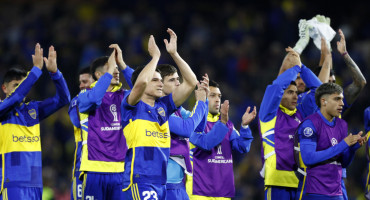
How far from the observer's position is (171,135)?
25.6ft

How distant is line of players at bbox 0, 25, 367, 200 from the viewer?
6.89m

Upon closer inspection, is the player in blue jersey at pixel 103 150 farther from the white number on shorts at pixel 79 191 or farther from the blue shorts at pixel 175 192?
the blue shorts at pixel 175 192

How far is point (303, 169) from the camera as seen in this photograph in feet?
26.9

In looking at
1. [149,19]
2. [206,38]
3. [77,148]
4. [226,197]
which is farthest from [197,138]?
[149,19]

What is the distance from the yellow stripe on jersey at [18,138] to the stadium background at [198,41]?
4.98 meters

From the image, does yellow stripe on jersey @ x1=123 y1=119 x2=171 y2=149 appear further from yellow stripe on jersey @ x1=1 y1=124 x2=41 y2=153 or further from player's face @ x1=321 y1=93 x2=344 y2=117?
player's face @ x1=321 y1=93 x2=344 y2=117

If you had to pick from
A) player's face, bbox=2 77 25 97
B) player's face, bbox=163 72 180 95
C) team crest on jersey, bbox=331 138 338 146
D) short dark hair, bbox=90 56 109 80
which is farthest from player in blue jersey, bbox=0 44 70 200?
team crest on jersey, bbox=331 138 338 146

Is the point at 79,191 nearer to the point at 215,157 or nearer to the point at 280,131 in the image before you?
the point at 215,157

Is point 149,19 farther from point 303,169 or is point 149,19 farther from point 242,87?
point 303,169

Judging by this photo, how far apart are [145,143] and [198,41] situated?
10.5 metres

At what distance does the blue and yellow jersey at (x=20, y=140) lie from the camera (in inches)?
314

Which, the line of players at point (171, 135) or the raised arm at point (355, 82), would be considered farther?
the raised arm at point (355, 82)

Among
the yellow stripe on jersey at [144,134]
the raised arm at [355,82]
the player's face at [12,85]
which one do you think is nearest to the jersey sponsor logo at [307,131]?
the raised arm at [355,82]

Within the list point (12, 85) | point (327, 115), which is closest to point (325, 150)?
point (327, 115)
